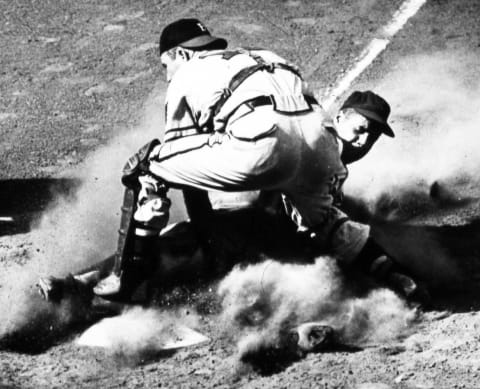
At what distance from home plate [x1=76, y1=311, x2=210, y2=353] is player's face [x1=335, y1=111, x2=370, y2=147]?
5.39ft

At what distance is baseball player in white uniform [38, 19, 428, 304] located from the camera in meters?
5.67

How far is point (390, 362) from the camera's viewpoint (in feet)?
18.3

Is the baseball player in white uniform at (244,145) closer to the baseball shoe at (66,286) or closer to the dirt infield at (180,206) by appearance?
the baseball shoe at (66,286)

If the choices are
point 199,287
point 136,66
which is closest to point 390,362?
point 199,287

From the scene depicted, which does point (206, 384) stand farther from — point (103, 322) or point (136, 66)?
point (136, 66)

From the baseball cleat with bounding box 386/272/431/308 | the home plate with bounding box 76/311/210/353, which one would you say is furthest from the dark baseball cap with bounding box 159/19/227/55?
the baseball cleat with bounding box 386/272/431/308

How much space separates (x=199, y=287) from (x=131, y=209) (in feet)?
2.67

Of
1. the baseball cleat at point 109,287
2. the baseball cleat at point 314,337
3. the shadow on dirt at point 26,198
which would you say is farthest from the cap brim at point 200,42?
the shadow on dirt at point 26,198

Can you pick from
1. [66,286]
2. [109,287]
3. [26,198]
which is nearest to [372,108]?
[109,287]

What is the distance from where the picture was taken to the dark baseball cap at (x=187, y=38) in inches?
242

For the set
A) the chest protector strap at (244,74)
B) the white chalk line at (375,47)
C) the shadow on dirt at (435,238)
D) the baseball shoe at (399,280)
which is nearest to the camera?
the chest protector strap at (244,74)

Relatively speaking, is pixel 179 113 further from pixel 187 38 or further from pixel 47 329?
Result: pixel 47 329

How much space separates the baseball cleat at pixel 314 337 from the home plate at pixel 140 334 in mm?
643

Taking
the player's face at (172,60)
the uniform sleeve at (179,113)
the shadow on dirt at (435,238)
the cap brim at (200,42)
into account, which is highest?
the cap brim at (200,42)
